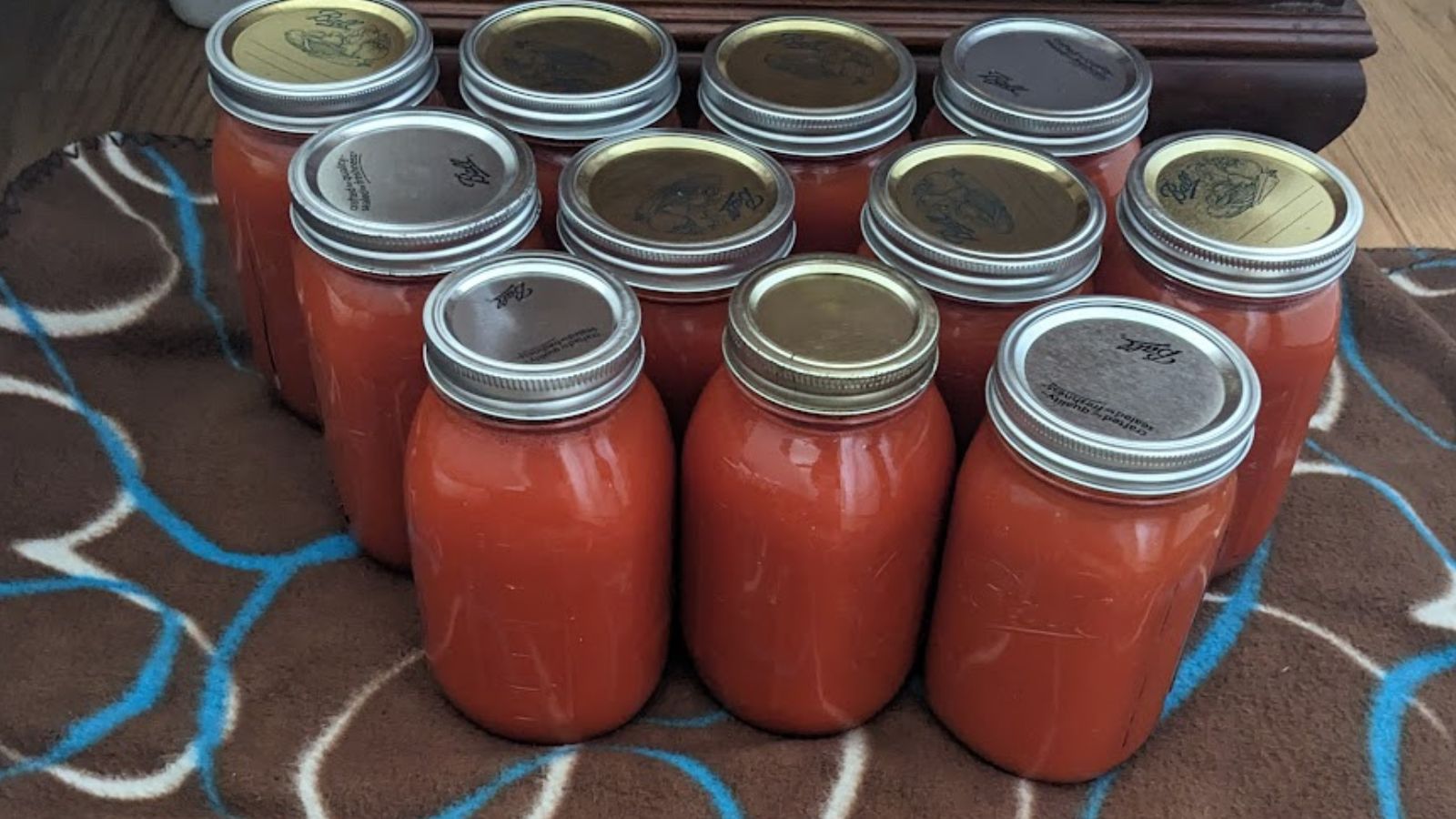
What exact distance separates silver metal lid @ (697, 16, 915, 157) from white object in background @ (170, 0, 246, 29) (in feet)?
1.83

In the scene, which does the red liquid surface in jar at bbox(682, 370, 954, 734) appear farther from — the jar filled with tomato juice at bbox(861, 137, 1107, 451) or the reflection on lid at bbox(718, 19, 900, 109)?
the reflection on lid at bbox(718, 19, 900, 109)

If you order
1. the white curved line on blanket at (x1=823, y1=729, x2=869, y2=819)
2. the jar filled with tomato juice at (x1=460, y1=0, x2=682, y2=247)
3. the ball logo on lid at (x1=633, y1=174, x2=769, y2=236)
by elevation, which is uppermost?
the jar filled with tomato juice at (x1=460, y1=0, x2=682, y2=247)

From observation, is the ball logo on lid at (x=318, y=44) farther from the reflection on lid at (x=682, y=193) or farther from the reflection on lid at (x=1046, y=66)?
Result: the reflection on lid at (x=1046, y=66)

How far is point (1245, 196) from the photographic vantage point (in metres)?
0.69

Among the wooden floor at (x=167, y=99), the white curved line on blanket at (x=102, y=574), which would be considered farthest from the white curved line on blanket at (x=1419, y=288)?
the white curved line on blanket at (x=102, y=574)

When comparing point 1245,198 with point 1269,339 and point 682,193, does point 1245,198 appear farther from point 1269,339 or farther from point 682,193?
point 682,193

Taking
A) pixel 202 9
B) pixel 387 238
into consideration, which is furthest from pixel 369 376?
pixel 202 9

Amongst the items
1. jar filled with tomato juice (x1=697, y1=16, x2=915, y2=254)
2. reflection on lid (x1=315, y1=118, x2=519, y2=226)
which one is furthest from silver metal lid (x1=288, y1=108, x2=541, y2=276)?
jar filled with tomato juice (x1=697, y1=16, x2=915, y2=254)

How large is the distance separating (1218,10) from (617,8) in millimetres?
383

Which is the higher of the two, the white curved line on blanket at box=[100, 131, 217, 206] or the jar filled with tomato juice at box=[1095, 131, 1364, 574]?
the jar filled with tomato juice at box=[1095, 131, 1364, 574]

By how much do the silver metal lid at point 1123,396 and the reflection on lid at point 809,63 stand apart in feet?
0.59

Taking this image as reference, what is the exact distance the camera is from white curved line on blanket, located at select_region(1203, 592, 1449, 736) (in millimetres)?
711

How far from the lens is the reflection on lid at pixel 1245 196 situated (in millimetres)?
666

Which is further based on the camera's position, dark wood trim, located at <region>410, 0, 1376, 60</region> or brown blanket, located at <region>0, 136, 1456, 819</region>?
dark wood trim, located at <region>410, 0, 1376, 60</region>
